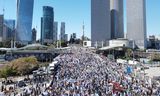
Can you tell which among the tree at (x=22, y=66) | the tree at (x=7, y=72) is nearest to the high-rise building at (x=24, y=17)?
the tree at (x=22, y=66)

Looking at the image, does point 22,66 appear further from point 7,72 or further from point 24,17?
point 24,17

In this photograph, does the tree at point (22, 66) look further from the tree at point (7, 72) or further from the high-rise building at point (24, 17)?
the high-rise building at point (24, 17)

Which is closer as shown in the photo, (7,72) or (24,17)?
(7,72)

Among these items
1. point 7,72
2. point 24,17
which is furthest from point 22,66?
point 24,17

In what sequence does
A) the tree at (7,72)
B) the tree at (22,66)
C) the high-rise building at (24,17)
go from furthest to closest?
1. the high-rise building at (24,17)
2. the tree at (22,66)
3. the tree at (7,72)

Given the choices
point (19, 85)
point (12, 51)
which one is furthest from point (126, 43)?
point (19, 85)

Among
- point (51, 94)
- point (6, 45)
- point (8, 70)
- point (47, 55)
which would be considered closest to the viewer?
point (51, 94)

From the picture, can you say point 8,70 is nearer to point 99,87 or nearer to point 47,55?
point 99,87

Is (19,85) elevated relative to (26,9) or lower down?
lower down

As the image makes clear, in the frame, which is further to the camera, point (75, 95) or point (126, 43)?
point (126, 43)
